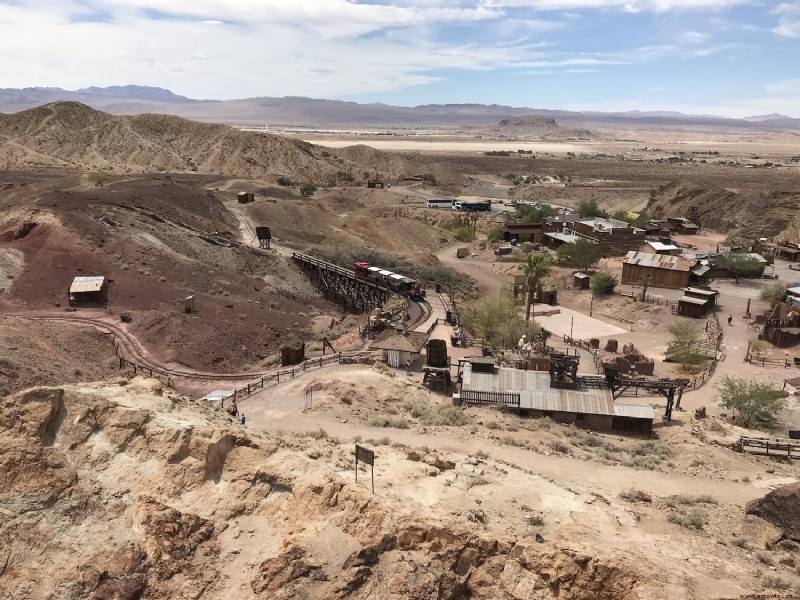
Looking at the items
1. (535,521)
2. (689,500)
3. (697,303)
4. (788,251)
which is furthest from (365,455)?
(788,251)

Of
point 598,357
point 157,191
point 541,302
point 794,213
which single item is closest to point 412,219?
point 157,191

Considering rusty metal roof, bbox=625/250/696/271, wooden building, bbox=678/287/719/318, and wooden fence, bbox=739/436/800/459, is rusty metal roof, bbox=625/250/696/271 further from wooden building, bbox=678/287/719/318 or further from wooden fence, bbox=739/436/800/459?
wooden fence, bbox=739/436/800/459

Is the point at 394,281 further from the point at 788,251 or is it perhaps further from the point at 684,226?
the point at 684,226

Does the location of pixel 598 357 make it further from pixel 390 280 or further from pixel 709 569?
pixel 709 569

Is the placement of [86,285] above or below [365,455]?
below

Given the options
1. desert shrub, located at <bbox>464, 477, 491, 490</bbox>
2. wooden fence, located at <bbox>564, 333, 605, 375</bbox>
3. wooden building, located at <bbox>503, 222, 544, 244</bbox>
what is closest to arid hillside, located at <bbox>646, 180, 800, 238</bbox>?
wooden building, located at <bbox>503, 222, 544, 244</bbox>

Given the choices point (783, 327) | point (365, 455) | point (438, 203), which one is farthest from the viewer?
point (438, 203)

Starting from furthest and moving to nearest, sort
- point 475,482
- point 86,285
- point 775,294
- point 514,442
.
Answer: point 775,294 < point 86,285 < point 514,442 < point 475,482

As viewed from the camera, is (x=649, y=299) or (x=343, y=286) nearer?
(x=343, y=286)
